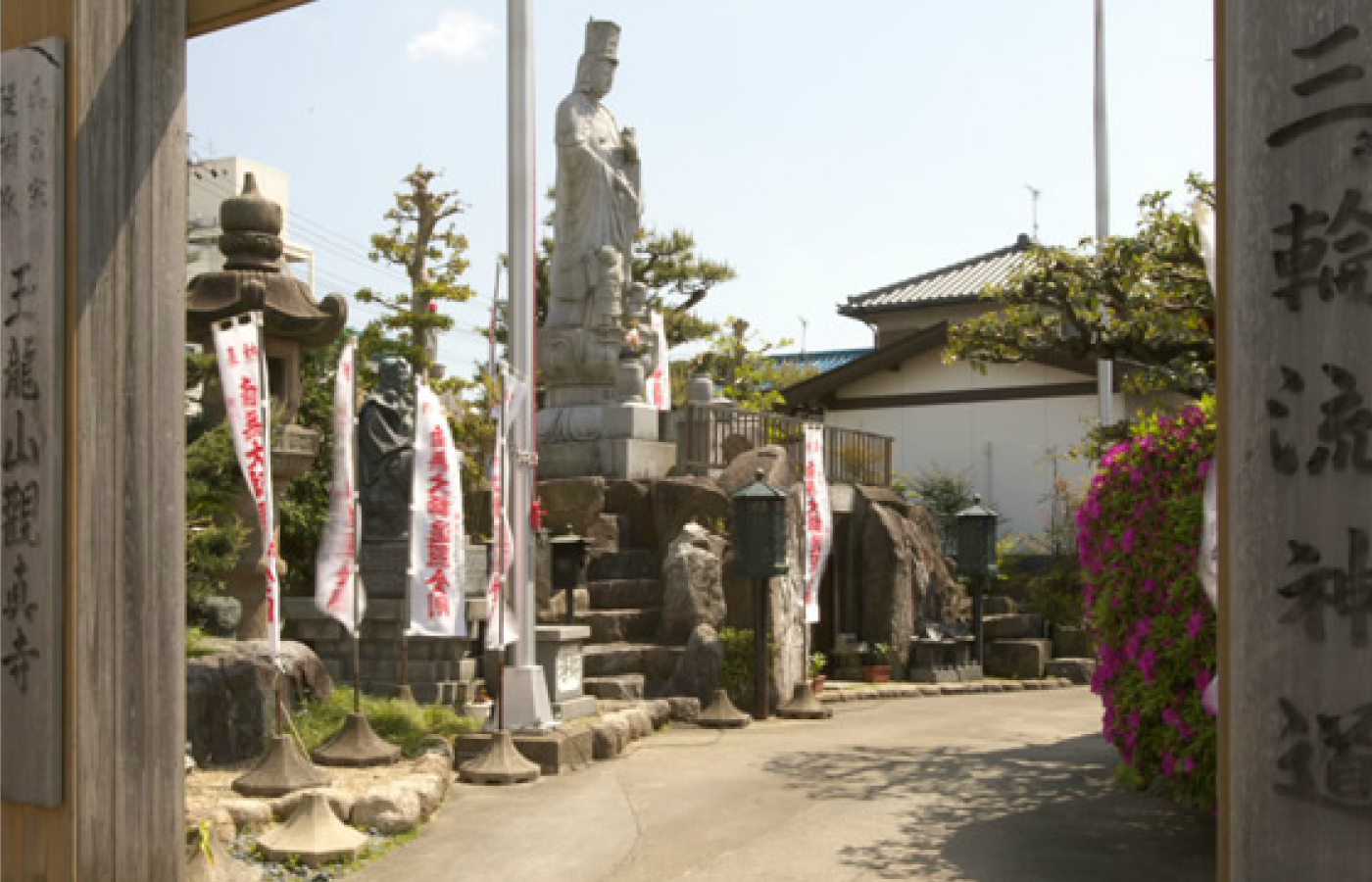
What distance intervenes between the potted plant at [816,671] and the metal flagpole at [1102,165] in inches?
234

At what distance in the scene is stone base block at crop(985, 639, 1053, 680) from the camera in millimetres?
17516

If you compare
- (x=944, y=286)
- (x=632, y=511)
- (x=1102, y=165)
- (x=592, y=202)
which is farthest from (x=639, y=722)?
(x=944, y=286)

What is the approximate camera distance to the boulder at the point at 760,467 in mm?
15281

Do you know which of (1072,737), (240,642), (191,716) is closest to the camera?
(191,716)

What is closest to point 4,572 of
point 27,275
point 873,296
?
point 27,275

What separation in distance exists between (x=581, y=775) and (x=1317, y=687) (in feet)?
24.0

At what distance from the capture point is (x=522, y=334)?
9.69m

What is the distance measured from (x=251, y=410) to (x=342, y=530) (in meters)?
1.25

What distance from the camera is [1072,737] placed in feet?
36.7

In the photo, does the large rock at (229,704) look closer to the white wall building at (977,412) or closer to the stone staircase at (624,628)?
the stone staircase at (624,628)

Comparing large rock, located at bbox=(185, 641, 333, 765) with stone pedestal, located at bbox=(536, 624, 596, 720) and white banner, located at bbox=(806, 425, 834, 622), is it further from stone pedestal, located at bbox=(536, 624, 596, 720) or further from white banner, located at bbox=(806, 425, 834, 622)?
white banner, located at bbox=(806, 425, 834, 622)

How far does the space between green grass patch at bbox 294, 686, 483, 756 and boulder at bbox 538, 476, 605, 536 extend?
4.70 metres

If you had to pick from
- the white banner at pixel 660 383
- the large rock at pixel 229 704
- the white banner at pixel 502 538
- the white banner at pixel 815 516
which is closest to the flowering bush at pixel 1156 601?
the white banner at pixel 502 538

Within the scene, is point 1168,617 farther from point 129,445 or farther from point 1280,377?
point 129,445
